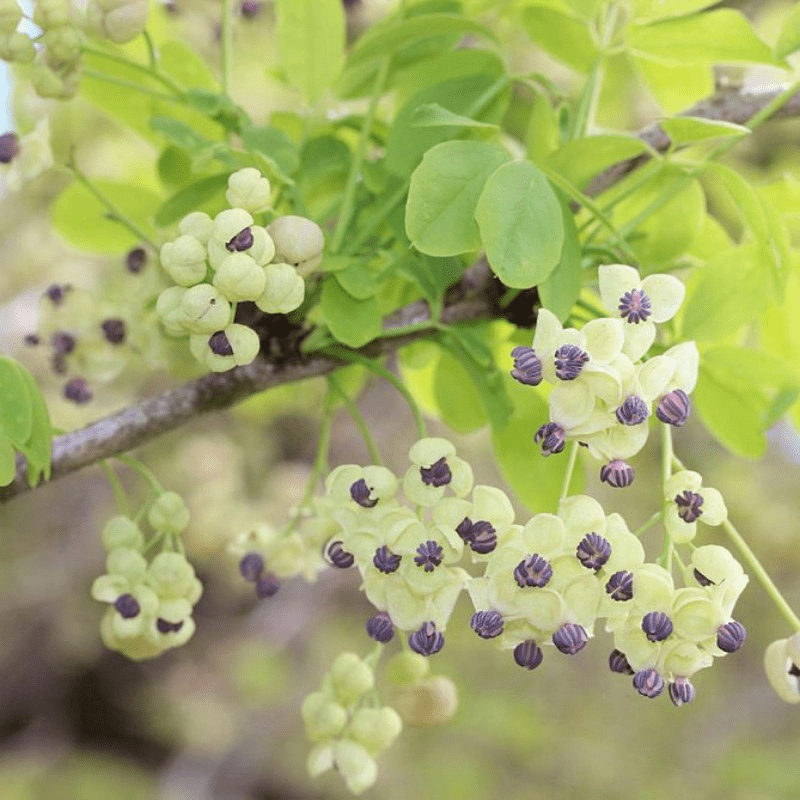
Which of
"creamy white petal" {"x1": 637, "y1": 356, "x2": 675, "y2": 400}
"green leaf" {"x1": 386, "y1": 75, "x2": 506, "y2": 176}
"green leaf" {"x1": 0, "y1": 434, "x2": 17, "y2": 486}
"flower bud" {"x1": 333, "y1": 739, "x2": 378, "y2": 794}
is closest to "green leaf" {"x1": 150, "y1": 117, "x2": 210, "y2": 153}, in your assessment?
"green leaf" {"x1": 386, "y1": 75, "x2": 506, "y2": 176}

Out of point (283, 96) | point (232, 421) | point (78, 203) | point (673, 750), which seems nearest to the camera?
point (78, 203)

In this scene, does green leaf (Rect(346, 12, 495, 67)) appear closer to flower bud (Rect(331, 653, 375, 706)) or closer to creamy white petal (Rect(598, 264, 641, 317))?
creamy white petal (Rect(598, 264, 641, 317))

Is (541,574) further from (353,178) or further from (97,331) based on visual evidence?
(97,331)

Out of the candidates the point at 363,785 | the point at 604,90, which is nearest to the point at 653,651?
the point at 363,785

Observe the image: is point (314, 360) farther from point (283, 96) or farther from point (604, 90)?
point (283, 96)

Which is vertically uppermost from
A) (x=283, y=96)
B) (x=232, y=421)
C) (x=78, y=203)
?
(x=78, y=203)

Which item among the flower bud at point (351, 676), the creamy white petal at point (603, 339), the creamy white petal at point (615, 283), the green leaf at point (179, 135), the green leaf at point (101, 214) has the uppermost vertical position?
the creamy white petal at point (615, 283)

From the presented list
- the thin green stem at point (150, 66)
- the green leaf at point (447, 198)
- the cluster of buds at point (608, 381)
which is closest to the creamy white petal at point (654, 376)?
the cluster of buds at point (608, 381)

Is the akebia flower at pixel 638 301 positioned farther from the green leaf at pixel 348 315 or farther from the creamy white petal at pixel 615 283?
the green leaf at pixel 348 315
